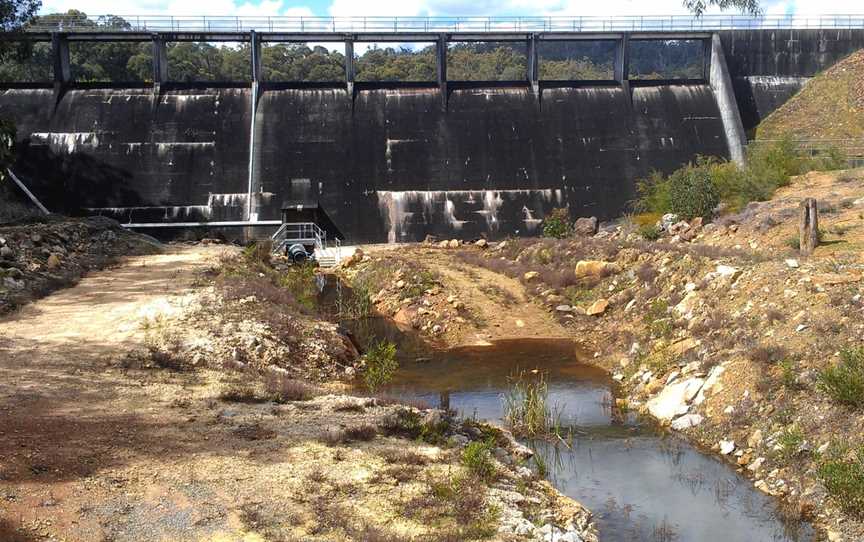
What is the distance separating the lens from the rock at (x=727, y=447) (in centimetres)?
1420

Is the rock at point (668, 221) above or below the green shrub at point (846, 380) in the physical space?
above

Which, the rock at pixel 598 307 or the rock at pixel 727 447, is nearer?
the rock at pixel 727 447

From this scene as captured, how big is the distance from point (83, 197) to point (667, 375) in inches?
1095

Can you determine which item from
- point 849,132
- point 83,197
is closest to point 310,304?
point 83,197

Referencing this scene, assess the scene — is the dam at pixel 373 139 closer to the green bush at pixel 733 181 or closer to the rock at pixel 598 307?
the green bush at pixel 733 181

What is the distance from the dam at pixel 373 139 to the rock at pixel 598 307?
12.2 metres

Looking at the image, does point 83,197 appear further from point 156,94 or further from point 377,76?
point 377,76

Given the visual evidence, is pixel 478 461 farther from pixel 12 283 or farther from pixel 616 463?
pixel 12 283

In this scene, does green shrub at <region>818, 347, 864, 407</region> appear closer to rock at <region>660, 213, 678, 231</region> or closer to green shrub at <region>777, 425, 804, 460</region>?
green shrub at <region>777, 425, 804, 460</region>

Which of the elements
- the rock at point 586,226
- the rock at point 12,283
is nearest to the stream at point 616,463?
the rock at point 12,283

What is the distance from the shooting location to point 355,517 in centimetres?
1027

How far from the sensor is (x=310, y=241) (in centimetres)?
3459

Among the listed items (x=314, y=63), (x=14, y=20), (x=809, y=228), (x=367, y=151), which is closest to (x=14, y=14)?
(x=14, y=20)

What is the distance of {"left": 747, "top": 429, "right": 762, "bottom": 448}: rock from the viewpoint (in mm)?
13945
